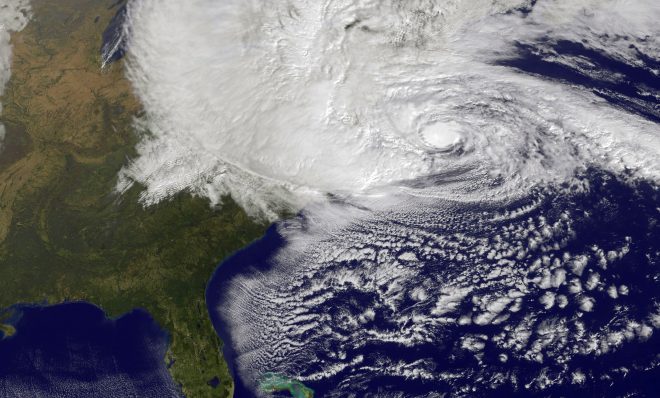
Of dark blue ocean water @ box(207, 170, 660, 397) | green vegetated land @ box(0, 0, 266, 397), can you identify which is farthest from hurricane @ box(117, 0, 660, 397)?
green vegetated land @ box(0, 0, 266, 397)

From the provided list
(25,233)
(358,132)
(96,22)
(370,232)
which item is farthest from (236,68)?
(25,233)

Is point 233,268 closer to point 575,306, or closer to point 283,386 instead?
point 283,386

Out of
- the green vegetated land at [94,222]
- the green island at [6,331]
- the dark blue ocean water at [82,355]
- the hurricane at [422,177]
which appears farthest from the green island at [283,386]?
the green island at [6,331]

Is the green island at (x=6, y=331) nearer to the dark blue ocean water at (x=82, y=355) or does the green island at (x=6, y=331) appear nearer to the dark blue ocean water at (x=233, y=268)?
the dark blue ocean water at (x=82, y=355)

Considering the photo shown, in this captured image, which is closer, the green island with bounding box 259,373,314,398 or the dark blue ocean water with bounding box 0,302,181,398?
the green island with bounding box 259,373,314,398

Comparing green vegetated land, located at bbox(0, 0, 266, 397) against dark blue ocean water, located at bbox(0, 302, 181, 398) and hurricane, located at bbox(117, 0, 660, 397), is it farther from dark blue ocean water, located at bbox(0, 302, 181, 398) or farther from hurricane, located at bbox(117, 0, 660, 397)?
hurricane, located at bbox(117, 0, 660, 397)
